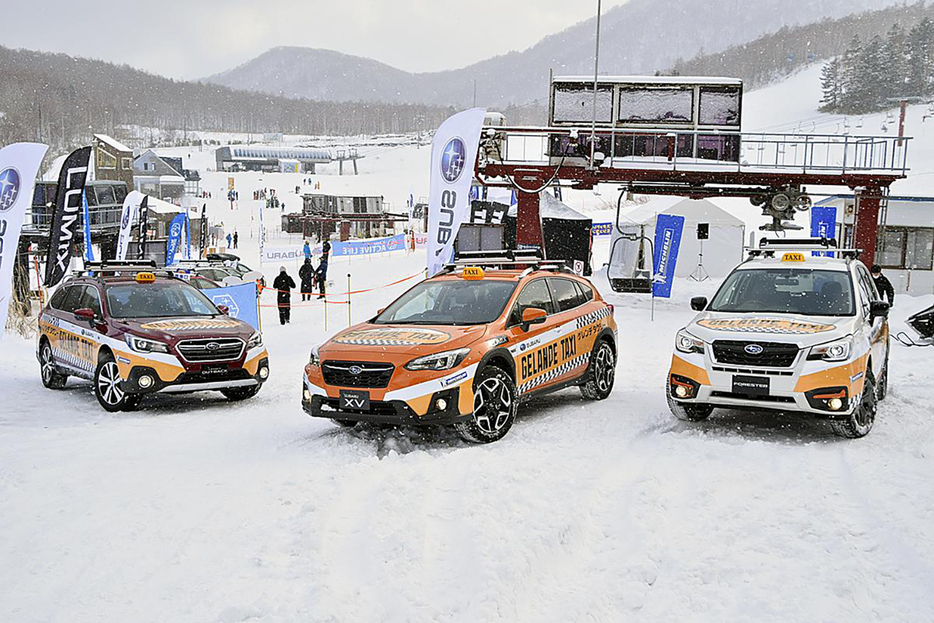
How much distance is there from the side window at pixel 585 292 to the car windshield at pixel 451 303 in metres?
1.48

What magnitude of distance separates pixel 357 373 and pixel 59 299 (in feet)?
23.2

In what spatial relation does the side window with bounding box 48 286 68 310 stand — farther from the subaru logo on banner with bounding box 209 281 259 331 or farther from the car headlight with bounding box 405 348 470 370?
the car headlight with bounding box 405 348 470 370

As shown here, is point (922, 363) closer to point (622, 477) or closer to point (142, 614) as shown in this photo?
point (622, 477)

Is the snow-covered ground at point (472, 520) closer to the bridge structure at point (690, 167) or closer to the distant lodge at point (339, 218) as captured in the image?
the bridge structure at point (690, 167)

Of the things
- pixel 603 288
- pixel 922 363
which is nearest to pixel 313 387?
pixel 922 363

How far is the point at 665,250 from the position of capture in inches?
923

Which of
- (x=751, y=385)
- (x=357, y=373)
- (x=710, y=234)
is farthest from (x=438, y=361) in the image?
(x=710, y=234)

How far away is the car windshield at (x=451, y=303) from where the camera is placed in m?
8.89

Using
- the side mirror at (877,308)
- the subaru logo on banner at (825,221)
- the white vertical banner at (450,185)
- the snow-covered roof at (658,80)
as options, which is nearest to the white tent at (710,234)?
the subaru logo on banner at (825,221)

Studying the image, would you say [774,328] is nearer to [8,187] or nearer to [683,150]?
[8,187]

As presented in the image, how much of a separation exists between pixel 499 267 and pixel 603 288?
18.1m

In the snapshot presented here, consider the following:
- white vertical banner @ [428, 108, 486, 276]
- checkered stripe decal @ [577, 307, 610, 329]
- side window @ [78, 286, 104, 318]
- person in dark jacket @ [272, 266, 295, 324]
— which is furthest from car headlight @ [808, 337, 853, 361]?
person in dark jacket @ [272, 266, 295, 324]

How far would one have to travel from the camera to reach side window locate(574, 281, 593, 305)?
1057cm

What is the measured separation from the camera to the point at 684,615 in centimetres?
450
